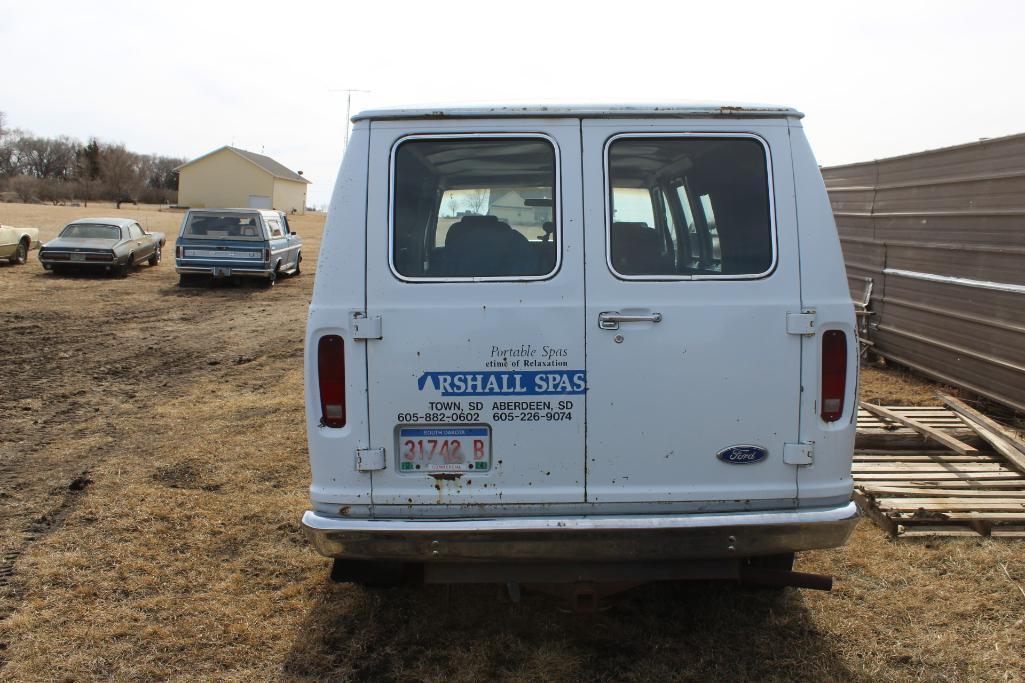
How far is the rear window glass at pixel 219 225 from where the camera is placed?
18.3 m

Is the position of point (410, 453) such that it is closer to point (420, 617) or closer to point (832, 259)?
point (420, 617)

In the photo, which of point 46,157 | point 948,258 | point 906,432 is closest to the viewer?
point 906,432

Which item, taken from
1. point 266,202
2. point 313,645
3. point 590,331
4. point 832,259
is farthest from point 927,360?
point 266,202

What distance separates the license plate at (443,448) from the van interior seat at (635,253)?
0.85 metres

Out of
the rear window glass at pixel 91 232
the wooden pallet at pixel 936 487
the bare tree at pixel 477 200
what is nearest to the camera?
the bare tree at pixel 477 200

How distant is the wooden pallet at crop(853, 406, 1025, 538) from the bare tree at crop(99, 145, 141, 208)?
6986cm

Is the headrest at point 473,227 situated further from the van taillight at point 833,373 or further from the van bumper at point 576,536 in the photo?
the van taillight at point 833,373

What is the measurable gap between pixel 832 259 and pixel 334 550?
2273 millimetres

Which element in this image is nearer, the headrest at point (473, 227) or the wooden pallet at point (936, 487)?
the headrest at point (473, 227)

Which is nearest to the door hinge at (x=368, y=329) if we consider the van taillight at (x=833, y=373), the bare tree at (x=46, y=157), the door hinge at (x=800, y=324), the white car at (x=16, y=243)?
the door hinge at (x=800, y=324)

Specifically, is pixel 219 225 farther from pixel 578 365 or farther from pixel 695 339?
pixel 695 339

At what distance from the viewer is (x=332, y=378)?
311 cm

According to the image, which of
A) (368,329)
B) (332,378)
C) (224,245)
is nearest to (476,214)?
(368,329)

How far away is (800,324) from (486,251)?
127cm
